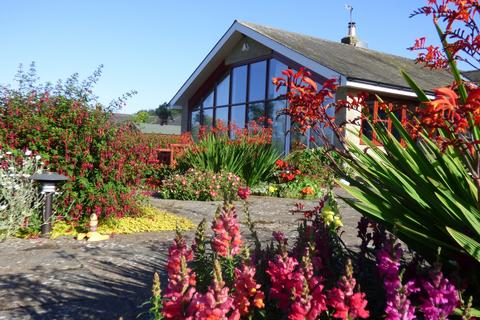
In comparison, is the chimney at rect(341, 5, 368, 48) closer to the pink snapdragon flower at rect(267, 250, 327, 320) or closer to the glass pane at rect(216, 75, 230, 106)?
the glass pane at rect(216, 75, 230, 106)

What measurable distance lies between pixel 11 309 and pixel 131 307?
0.63 m

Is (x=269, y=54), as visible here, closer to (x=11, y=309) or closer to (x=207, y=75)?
(x=207, y=75)

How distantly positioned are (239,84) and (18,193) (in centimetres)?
1375

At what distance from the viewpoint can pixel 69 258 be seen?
3.75m

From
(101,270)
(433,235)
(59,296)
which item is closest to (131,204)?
(101,270)

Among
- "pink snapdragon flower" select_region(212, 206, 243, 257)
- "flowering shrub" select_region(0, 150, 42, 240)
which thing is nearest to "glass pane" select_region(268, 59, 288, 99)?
"flowering shrub" select_region(0, 150, 42, 240)

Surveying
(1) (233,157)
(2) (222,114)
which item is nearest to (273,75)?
(2) (222,114)

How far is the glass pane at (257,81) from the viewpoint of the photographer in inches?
647

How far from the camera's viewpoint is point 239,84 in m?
17.9

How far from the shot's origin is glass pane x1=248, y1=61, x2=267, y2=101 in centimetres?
1642

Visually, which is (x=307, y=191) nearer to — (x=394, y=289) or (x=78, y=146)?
(x=78, y=146)

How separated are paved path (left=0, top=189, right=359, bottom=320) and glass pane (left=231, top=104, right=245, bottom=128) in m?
12.4

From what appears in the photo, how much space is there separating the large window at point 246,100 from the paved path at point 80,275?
10470mm

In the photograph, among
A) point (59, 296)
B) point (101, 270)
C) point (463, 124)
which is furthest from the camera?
point (101, 270)
